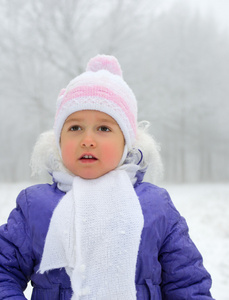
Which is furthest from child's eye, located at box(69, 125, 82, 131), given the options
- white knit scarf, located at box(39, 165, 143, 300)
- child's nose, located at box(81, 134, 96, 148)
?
white knit scarf, located at box(39, 165, 143, 300)

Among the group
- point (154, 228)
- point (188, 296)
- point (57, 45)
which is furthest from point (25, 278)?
point (57, 45)

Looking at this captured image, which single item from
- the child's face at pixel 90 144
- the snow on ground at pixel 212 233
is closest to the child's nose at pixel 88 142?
the child's face at pixel 90 144

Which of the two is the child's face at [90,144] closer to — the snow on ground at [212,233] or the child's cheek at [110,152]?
the child's cheek at [110,152]

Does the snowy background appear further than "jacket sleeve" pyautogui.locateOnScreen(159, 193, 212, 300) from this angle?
Result: Yes

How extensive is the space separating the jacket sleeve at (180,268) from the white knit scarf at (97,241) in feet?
0.73

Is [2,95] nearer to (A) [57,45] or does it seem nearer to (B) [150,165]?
(A) [57,45]

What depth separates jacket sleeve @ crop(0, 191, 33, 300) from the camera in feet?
4.53

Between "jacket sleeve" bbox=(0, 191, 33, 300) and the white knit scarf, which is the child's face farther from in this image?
"jacket sleeve" bbox=(0, 191, 33, 300)

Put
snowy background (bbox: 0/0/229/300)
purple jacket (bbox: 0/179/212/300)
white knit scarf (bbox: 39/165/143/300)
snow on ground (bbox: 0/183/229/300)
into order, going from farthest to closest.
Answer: snowy background (bbox: 0/0/229/300) → snow on ground (bbox: 0/183/229/300) → purple jacket (bbox: 0/179/212/300) → white knit scarf (bbox: 39/165/143/300)

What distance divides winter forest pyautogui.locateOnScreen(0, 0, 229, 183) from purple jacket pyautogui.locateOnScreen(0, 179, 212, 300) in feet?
8.97

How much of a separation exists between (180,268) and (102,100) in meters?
0.95

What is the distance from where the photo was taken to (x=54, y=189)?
163 centimetres

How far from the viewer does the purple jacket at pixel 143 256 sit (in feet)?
4.60

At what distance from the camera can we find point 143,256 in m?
1.42
